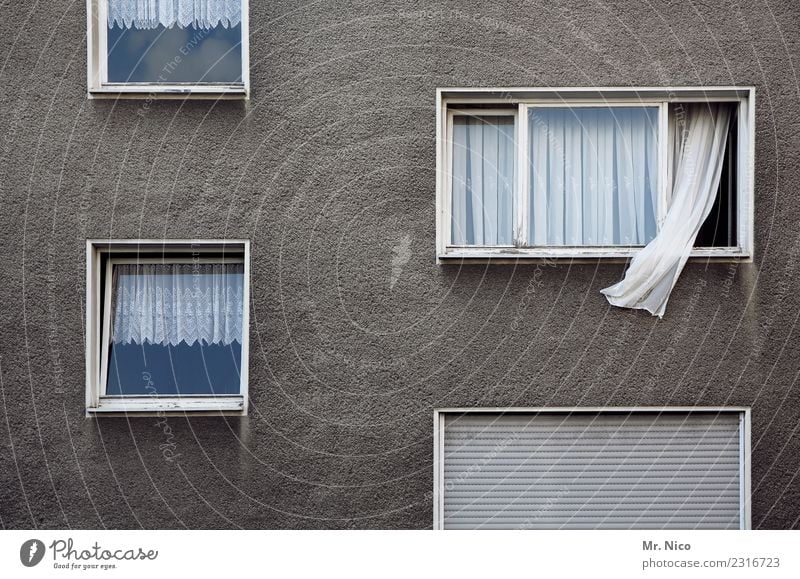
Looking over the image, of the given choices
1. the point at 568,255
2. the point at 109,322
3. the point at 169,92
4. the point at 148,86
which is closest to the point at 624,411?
the point at 568,255

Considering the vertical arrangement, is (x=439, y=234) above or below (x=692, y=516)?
above

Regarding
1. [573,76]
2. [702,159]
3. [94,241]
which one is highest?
[573,76]

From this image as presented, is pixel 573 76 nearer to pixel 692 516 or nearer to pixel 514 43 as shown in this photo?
pixel 514 43

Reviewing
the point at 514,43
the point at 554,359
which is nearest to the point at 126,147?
the point at 514,43

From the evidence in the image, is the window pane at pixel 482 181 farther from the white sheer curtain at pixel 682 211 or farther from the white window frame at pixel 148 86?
the white window frame at pixel 148 86

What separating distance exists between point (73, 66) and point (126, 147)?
798 mm

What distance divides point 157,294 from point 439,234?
2.39m

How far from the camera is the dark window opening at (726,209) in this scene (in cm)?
905

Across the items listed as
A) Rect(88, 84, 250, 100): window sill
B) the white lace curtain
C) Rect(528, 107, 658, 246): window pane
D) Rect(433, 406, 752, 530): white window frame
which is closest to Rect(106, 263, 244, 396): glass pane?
Rect(88, 84, 250, 100): window sill

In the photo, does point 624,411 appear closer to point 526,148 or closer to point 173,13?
point 526,148

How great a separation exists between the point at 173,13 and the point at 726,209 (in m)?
4.90

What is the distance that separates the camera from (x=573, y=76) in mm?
8953

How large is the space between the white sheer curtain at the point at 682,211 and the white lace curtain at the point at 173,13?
12.7 ft

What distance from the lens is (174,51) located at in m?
9.26
